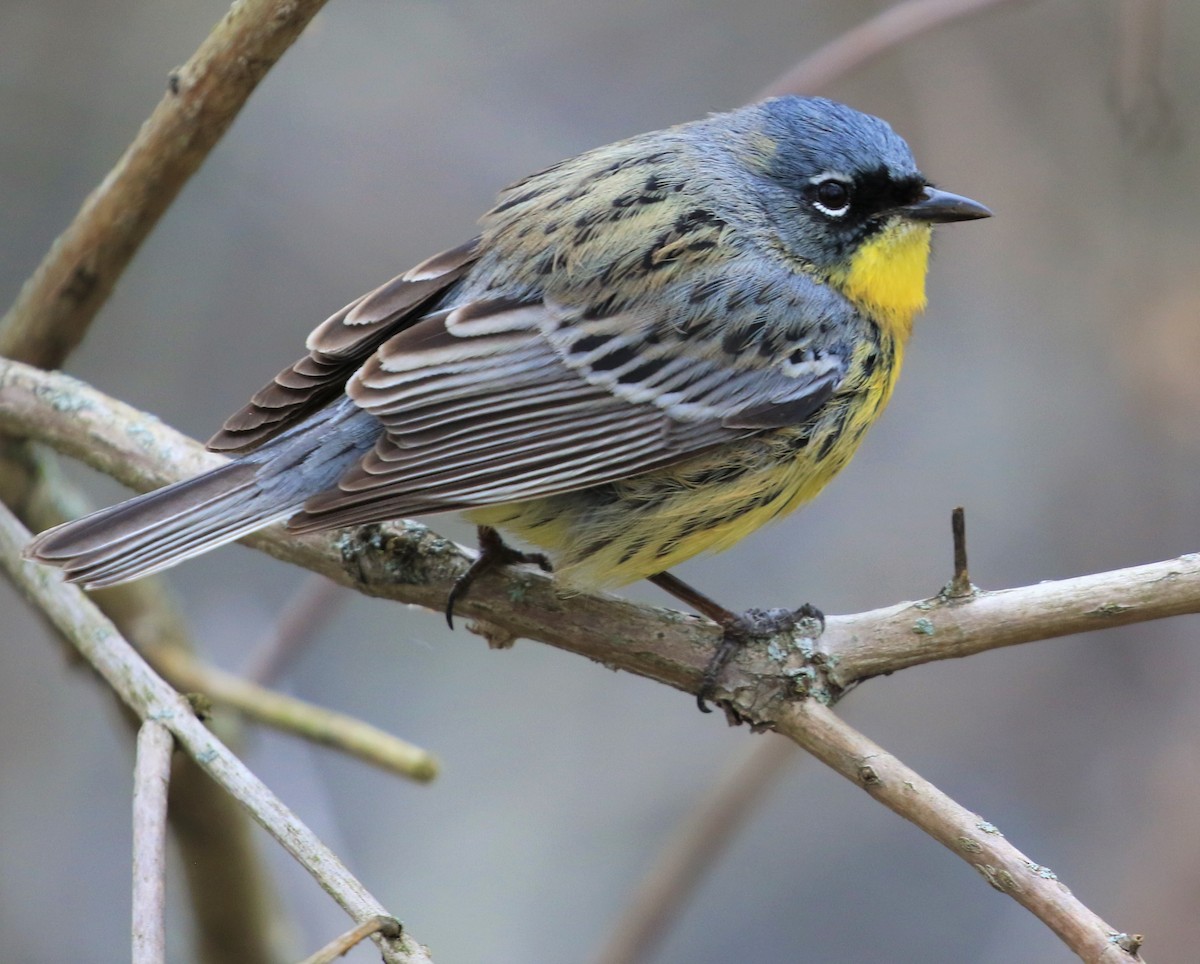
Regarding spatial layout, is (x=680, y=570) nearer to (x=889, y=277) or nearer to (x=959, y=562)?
(x=889, y=277)

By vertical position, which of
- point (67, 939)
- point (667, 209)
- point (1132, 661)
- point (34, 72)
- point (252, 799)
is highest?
point (1132, 661)

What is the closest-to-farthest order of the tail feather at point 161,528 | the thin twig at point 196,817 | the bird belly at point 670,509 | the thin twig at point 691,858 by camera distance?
the tail feather at point 161,528, the bird belly at point 670,509, the thin twig at point 196,817, the thin twig at point 691,858

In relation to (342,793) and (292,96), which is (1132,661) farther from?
(292,96)

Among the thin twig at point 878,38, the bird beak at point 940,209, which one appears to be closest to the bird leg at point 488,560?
the bird beak at point 940,209

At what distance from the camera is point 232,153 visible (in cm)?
689

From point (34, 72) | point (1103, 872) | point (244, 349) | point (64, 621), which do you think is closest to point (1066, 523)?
point (1103, 872)

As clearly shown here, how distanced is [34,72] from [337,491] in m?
4.26

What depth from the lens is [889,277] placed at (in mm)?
4137

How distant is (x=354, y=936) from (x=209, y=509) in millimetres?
1377

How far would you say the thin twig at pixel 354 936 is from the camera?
2.40 m

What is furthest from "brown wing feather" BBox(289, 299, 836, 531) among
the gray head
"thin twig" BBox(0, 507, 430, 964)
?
"thin twig" BBox(0, 507, 430, 964)

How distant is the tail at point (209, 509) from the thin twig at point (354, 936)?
1.15m

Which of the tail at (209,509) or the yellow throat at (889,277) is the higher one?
the yellow throat at (889,277)

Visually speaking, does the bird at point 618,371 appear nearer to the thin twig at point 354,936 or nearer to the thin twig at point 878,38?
the thin twig at point 878,38
